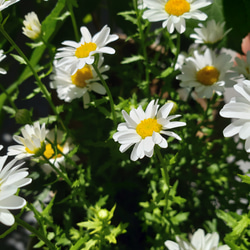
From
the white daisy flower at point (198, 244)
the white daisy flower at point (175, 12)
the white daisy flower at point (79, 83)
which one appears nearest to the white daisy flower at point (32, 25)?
the white daisy flower at point (79, 83)

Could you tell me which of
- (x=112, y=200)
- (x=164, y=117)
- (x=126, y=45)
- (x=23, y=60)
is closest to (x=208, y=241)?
(x=164, y=117)

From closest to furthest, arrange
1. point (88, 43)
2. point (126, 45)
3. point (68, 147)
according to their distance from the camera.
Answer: point (88, 43) < point (68, 147) < point (126, 45)

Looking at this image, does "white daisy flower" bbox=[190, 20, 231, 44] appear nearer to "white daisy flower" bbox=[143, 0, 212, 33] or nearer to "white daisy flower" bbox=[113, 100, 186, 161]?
"white daisy flower" bbox=[143, 0, 212, 33]

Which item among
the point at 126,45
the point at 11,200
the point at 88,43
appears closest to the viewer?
the point at 11,200

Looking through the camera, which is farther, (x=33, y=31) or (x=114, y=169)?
(x=114, y=169)

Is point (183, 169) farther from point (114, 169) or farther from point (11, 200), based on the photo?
point (11, 200)

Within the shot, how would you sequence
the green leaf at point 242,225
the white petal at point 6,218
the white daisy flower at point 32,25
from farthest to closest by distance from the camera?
the white daisy flower at point 32,25
the green leaf at point 242,225
the white petal at point 6,218

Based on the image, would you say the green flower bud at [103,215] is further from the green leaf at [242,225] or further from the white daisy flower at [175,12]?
the white daisy flower at [175,12]
